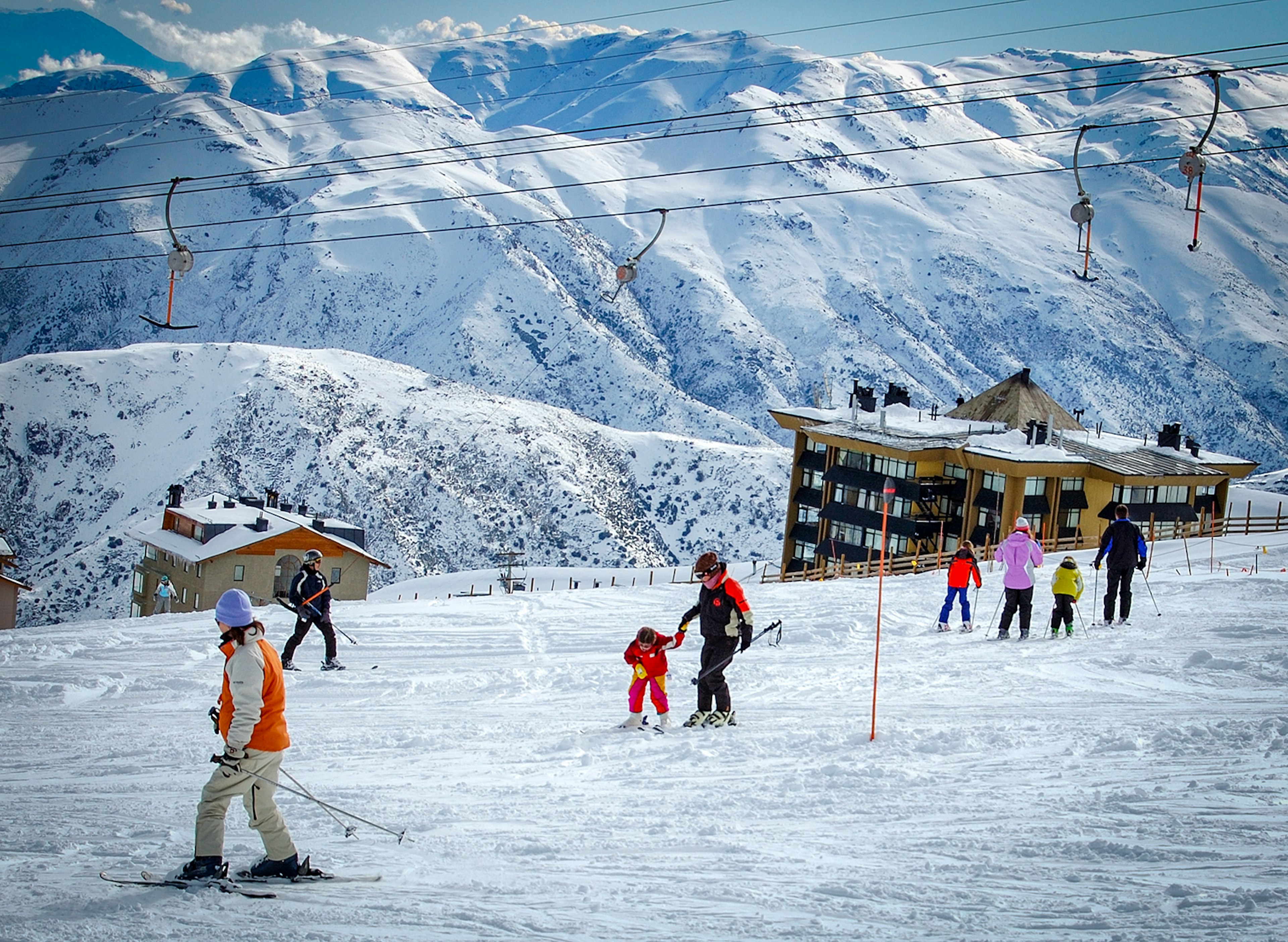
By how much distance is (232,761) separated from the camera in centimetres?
655

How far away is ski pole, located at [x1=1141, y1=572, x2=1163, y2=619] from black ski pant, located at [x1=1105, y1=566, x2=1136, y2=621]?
0.82 meters

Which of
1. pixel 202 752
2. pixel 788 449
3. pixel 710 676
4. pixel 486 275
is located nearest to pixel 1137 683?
pixel 710 676

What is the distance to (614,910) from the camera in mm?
6402

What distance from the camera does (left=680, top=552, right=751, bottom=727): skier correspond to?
34.6ft

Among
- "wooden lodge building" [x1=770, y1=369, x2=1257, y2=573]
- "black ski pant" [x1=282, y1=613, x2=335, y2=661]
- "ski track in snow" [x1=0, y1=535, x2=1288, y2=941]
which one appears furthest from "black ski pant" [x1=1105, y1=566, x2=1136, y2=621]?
"wooden lodge building" [x1=770, y1=369, x2=1257, y2=573]

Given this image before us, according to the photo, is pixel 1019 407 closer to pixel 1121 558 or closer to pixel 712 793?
pixel 1121 558

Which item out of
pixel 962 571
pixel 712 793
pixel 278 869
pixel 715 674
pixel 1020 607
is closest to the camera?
pixel 278 869

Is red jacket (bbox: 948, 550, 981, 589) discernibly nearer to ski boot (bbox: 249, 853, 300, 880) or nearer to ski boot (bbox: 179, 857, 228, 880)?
ski boot (bbox: 249, 853, 300, 880)

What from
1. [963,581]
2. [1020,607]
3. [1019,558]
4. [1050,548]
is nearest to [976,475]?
[1050,548]

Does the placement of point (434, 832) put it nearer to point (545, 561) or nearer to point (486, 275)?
point (545, 561)

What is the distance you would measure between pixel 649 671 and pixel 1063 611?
743cm

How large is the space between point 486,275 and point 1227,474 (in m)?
160

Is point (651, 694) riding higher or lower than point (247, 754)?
lower

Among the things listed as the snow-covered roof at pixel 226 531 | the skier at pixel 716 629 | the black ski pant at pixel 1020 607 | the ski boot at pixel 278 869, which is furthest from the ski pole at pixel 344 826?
the snow-covered roof at pixel 226 531
